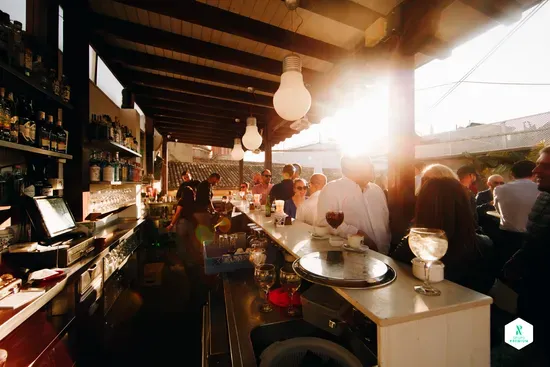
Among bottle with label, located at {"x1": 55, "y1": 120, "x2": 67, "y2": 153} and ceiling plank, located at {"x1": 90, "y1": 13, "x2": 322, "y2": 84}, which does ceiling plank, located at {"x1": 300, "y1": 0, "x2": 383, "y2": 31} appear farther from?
bottle with label, located at {"x1": 55, "y1": 120, "x2": 67, "y2": 153}

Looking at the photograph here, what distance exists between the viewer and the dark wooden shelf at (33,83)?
1458 mm

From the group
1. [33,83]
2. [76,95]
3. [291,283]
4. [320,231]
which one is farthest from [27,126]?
[320,231]

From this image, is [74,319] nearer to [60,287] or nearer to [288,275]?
[60,287]

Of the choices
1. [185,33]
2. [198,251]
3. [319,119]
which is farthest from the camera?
[319,119]

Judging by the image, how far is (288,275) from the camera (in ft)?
4.66

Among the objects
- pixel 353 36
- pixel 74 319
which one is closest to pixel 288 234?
pixel 74 319

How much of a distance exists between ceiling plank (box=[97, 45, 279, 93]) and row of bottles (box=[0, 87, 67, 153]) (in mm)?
1700

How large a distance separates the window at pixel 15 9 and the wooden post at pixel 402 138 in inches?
122

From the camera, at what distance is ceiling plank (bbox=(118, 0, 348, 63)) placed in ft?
7.47

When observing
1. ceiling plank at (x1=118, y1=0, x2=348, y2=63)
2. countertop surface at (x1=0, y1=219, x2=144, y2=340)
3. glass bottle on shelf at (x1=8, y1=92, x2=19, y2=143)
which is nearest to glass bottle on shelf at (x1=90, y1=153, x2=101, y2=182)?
countertop surface at (x1=0, y1=219, x2=144, y2=340)

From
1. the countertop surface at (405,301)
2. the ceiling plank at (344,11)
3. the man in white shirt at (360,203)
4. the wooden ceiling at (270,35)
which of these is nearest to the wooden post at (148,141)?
the wooden ceiling at (270,35)

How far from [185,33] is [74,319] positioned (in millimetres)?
2955

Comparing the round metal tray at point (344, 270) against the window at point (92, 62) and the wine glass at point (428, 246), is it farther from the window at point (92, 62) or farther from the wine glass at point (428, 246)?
the window at point (92, 62)

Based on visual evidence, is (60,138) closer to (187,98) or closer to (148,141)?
(187,98)
